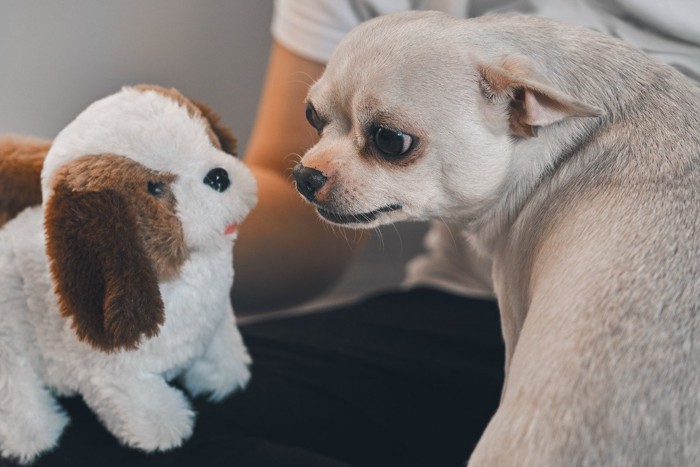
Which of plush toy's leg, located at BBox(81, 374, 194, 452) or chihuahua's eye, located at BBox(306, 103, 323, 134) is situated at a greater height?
chihuahua's eye, located at BBox(306, 103, 323, 134)

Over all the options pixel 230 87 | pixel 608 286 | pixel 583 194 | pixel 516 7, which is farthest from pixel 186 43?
pixel 608 286

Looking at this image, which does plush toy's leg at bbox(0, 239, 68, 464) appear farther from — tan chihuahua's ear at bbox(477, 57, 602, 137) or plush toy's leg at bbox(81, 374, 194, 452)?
tan chihuahua's ear at bbox(477, 57, 602, 137)

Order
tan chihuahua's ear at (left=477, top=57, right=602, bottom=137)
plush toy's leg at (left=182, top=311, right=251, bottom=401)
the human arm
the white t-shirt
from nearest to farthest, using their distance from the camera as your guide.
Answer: tan chihuahua's ear at (left=477, top=57, right=602, bottom=137) → plush toy's leg at (left=182, top=311, right=251, bottom=401) → the white t-shirt → the human arm

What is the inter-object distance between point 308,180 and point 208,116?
0.15 metres

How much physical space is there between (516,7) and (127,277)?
2.34 feet

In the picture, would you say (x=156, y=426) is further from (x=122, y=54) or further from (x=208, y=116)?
(x=122, y=54)

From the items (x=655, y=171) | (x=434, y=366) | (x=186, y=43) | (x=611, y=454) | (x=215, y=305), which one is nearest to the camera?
(x=611, y=454)

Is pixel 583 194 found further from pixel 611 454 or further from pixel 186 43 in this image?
pixel 186 43

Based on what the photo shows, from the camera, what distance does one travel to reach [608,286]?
633mm

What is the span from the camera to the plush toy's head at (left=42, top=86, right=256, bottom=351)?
73 centimetres

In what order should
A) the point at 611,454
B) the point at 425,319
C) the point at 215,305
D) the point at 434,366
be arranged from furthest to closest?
1. the point at 425,319
2. the point at 434,366
3. the point at 215,305
4. the point at 611,454

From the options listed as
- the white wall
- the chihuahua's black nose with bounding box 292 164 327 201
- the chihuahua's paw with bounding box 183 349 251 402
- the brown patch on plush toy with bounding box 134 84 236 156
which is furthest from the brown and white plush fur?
the white wall

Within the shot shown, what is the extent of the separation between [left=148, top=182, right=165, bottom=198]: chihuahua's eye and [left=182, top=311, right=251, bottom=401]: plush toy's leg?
210 mm

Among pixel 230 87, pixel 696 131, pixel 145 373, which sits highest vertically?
pixel 696 131
